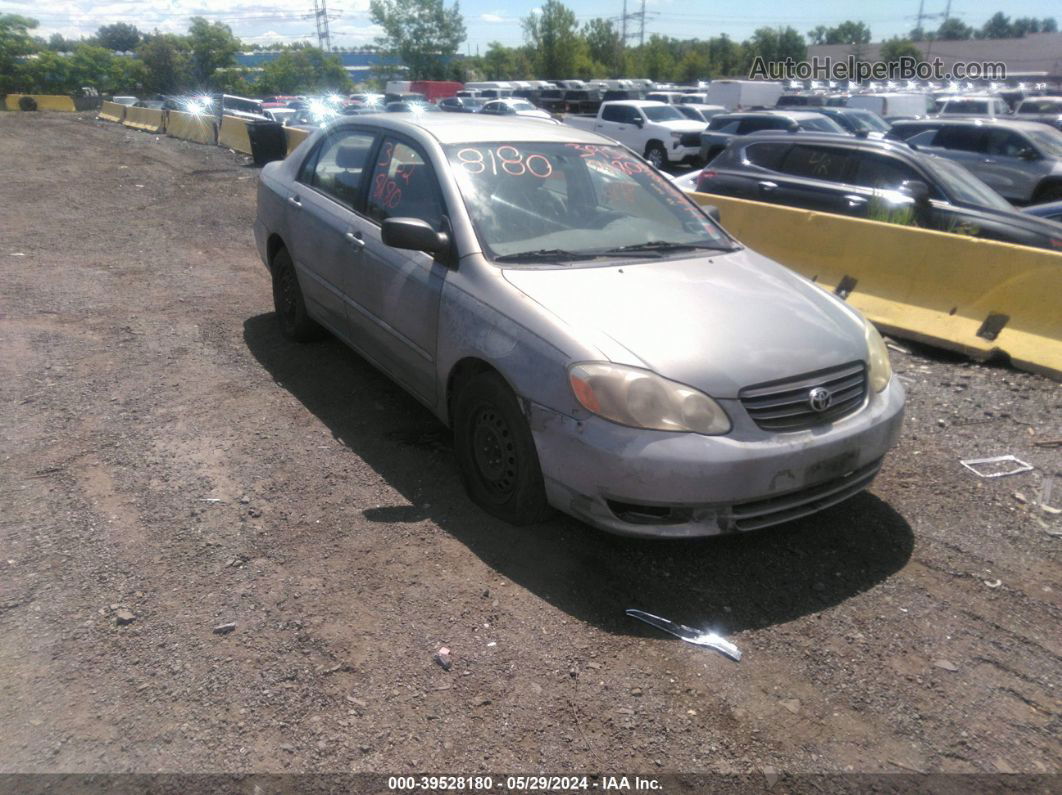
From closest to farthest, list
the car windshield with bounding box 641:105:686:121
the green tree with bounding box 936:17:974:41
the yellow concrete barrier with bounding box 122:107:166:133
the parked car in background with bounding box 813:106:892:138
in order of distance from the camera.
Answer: the parked car in background with bounding box 813:106:892:138 → the car windshield with bounding box 641:105:686:121 → the yellow concrete barrier with bounding box 122:107:166:133 → the green tree with bounding box 936:17:974:41

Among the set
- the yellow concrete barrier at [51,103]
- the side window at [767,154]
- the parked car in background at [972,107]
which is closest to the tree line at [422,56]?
the yellow concrete barrier at [51,103]

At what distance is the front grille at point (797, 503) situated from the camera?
344cm

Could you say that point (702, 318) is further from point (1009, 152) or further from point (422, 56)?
point (422, 56)

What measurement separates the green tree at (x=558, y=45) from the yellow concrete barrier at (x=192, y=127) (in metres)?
60.7

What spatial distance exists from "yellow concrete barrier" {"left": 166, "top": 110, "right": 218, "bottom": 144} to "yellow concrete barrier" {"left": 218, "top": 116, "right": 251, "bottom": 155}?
0.50 meters

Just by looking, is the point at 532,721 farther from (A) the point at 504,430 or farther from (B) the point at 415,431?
(B) the point at 415,431

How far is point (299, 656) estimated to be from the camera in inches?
120

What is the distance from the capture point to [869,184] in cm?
860

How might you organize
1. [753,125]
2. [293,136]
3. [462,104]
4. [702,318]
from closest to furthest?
[702,318]
[293,136]
[753,125]
[462,104]

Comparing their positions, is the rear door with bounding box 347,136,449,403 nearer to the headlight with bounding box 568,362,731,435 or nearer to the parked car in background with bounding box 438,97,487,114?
the headlight with bounding box 568,362,731,435

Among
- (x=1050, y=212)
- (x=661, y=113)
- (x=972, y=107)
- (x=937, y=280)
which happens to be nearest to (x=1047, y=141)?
(x=1050, y=212)

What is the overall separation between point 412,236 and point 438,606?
1727mm

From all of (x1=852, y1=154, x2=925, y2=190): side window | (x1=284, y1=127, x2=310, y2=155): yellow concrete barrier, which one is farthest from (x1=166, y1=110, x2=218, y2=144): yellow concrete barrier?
(x1=852, y1=154, x2=925, y2=190): side window

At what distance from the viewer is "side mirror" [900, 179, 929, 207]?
25.4 ft
